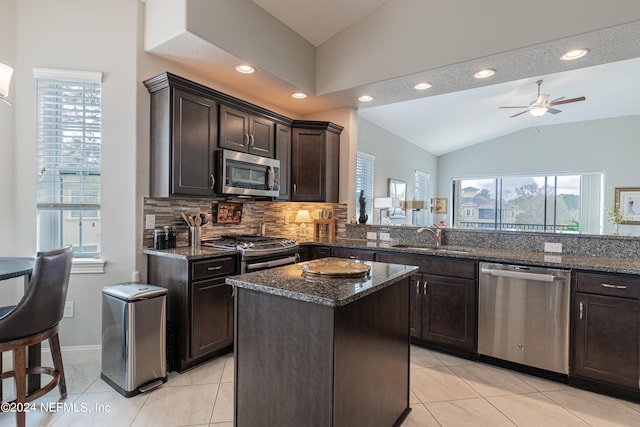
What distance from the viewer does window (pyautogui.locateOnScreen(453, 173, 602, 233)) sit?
7.41m

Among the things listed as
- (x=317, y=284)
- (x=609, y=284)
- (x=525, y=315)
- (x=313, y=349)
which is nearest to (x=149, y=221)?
(x=317, y=284)

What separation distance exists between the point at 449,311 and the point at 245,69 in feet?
9.70

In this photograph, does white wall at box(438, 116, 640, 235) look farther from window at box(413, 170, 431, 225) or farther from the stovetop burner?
the stovetop burner

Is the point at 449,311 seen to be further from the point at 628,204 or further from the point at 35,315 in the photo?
the point at 628,204

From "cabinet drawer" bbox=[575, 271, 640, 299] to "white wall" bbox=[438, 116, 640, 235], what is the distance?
20.2 feet

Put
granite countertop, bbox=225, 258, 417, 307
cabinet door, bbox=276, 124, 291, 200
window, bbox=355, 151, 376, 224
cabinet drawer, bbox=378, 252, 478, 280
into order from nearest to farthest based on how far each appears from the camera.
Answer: granite countertop, bbox=225, 258, 417, 307 → cabinet drawer, bbox=378, 252, 478, 280 → cabinet door, bbox=276, 124, 291, 200 → window, bbox=355, 151, 376, 224

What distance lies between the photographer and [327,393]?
1.34 meters

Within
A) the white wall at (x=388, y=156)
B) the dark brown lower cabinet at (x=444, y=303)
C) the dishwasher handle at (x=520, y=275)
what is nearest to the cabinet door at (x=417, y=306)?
the dark brown lower cabinet at (x=444, y=303)

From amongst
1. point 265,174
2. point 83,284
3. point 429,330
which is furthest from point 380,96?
point 83,284

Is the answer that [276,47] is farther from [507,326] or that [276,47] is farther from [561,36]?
[507,326]

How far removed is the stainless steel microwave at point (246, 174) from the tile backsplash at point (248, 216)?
1.14ft

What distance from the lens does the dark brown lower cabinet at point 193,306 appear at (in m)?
2.51

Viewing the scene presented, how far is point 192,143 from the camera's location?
2.82m

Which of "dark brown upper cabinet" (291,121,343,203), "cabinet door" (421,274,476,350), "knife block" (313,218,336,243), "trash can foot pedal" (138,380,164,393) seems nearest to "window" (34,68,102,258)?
"trash can foot pedal" (138,380,164,393)
